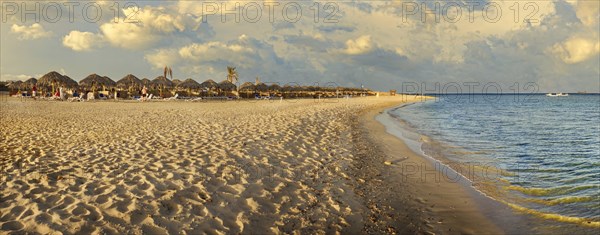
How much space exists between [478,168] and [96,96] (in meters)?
37.9

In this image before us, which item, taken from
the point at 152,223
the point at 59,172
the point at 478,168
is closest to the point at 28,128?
the point at 59,172

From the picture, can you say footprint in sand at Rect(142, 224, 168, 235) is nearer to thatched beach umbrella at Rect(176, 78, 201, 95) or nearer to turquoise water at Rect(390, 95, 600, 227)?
turquoise water at Rect(390, 95, 600, 227)

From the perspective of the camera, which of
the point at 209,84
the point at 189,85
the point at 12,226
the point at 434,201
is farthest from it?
the point at 209,84

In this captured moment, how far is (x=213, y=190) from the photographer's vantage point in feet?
17.7

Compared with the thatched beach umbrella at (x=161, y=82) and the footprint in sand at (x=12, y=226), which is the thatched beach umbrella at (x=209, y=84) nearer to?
the thatched beach umbrella at (x=161, y=82)

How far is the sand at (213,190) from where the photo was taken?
14.0 ft

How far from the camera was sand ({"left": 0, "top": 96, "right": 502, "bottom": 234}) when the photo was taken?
4.28m

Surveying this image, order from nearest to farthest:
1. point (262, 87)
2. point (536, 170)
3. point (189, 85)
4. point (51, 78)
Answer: point (536, 170), point (51, 78), point (189, 85), point (262, 87)

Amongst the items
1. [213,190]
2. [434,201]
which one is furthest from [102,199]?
[434,201]

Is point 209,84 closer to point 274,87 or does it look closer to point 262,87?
point 262,87

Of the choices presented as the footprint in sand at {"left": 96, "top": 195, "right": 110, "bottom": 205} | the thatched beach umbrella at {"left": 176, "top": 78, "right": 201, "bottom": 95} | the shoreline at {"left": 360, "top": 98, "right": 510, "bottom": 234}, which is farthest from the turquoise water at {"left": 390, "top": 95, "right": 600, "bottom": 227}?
the thatched beach umbrella at {"left": 176, "top": 78, "right": 201, "bottom": 95}

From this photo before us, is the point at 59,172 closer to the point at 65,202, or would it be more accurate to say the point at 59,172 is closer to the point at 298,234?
the point at 65,202

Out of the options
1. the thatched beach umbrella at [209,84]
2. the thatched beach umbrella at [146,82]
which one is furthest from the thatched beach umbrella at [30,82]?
the thatched beach umbrella at [209,84]

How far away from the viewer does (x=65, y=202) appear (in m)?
4.68
